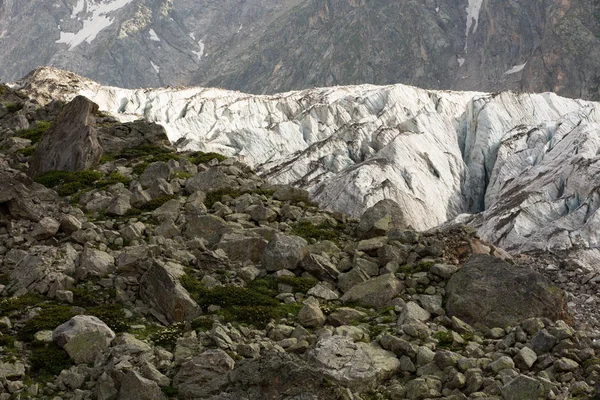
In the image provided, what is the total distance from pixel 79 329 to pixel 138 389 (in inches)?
108

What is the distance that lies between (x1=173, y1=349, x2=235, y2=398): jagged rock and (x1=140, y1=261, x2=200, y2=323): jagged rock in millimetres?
2837

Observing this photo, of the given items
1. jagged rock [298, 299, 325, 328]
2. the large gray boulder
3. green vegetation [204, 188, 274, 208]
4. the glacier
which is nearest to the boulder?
green vegetation [204, 188, 274, 208]

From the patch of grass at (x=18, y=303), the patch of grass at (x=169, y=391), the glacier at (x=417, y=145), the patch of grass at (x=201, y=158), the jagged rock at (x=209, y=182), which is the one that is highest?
the patch of grass at (x=201, y=158)

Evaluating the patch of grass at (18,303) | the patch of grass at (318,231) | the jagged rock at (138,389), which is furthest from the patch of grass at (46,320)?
the patch of grass at (318,231)

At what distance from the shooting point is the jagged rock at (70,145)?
28438mm

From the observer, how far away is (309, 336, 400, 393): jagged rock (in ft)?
43.9

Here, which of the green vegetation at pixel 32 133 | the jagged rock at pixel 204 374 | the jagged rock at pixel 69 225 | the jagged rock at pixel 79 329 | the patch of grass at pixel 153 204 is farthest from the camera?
the green vegetation at pixel 32 133

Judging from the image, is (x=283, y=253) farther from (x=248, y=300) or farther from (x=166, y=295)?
(x=166, y=295)

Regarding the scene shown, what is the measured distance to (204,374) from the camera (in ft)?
44.2

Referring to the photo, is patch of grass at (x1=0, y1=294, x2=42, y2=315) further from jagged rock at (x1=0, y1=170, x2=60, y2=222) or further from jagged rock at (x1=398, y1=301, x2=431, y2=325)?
jagged rock at (x1=398, y1=301, x2=431, y2=325)

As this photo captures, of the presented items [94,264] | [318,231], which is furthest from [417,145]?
[94,264]

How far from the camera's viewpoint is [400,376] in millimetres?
13891

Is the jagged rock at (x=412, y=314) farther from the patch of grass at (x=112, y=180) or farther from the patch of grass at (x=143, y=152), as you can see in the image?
the patch of grass at (x=143, y=152)

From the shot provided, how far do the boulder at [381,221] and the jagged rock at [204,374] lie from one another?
29.5ft
